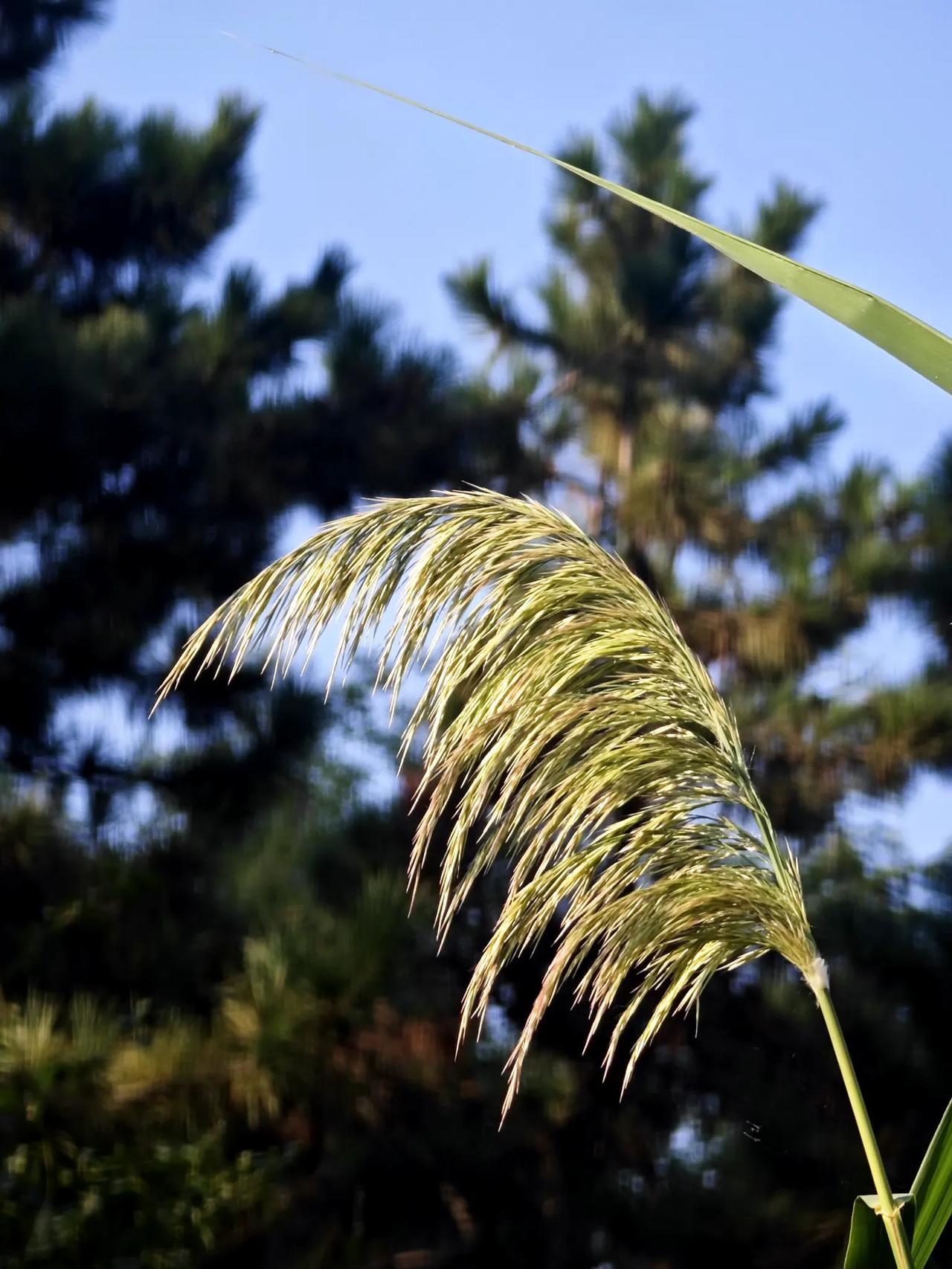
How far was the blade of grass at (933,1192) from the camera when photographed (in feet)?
2.83

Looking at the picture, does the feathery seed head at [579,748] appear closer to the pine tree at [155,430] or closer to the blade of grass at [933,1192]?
the blade of grass at [933,1192]

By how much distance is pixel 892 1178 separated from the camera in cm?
475

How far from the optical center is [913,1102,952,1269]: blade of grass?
86 cm

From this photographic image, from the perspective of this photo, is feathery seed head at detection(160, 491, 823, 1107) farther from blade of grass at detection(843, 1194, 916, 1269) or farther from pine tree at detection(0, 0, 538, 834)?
pine tree at detection(0, 0, 538, 834)

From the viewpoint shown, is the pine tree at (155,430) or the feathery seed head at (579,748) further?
the pine tree at (155,430)

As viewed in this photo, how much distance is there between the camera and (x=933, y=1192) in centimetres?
88

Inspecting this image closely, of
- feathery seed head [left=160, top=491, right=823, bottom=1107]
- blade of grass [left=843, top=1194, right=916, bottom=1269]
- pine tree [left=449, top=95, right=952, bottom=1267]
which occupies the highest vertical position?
pine tree [left=449, top=95, right=952, bottom=1267]

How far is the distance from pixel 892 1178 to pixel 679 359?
3.05m

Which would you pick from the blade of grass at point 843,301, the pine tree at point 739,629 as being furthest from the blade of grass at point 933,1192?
the pine tree at point 739,629

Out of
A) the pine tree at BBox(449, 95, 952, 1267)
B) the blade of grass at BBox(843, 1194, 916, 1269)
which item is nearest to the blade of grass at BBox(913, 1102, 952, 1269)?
the blade of grass at BBox(843, 1194, 916, 1269)

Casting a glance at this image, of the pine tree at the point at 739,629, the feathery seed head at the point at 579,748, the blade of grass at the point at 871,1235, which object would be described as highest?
the pine tree at the point at 739,629

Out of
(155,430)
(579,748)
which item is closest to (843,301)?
(579,748)

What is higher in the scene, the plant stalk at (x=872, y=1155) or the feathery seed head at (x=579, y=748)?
the feathery seed head at (x=579, y=748)

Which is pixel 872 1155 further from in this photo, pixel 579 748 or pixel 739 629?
pixel 739 629
